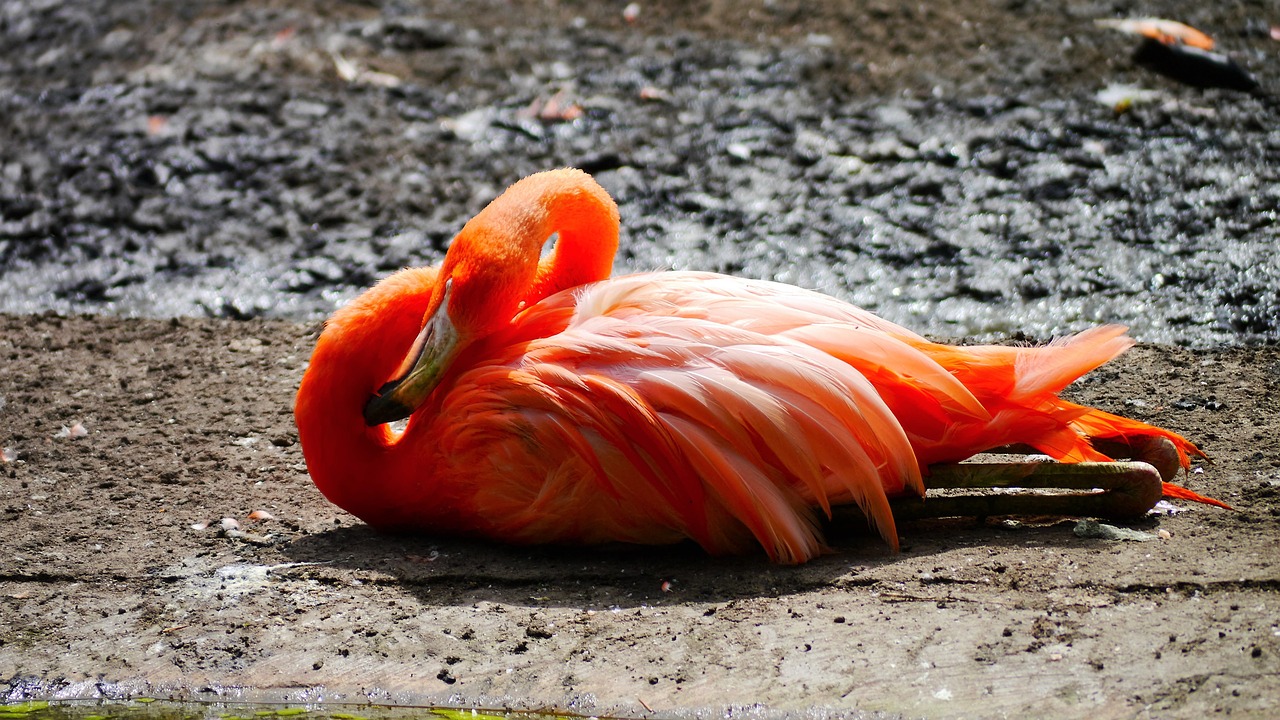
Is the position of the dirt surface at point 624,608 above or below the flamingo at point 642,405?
below

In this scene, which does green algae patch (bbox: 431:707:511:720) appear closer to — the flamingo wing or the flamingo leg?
the flamingo wing

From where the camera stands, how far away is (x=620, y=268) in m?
6.31

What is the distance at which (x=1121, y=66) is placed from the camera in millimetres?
7422

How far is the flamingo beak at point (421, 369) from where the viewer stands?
12.1 ft

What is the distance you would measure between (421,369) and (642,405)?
0.65 m

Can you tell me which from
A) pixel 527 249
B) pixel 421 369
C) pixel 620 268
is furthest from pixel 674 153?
pixel 421 369

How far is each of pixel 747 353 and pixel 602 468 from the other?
50cm

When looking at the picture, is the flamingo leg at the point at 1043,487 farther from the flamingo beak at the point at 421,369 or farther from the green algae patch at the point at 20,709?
the green algae patch at the point at 20,709

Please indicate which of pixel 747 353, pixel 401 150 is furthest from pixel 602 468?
pixel 401 150

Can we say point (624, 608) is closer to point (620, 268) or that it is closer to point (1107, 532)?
point (1107, 532)

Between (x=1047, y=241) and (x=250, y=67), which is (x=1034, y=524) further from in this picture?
(x=250, y=67)

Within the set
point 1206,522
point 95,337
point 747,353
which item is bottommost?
point 95,337

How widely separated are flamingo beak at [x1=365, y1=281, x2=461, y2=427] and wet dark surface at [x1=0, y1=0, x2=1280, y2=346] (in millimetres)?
2519

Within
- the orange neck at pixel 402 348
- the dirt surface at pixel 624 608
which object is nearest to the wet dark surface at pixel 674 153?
the dirt surface at pixel 624 608
